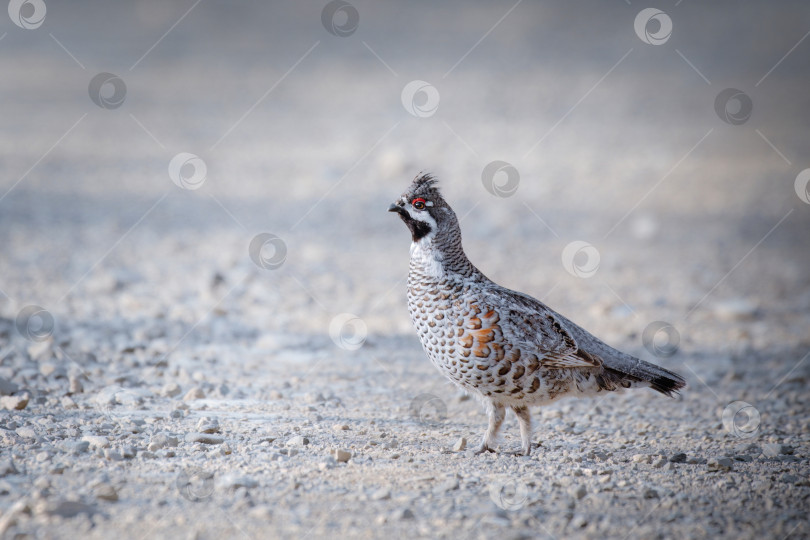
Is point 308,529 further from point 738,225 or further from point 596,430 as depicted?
point 738,225

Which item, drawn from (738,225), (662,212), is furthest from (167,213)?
(738,225)

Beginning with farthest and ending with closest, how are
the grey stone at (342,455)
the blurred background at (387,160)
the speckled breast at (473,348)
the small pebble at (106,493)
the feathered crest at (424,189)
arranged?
1. the blurred background at (387,160)
2. the feathered crest at (424,189)
3. the speckled breast at (473,348)
4. the grey stone at (342,455)
5. the small pebble at (106,493)

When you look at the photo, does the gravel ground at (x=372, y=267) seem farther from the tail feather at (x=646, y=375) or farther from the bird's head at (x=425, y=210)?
the bird's head at (x=425, y=210)

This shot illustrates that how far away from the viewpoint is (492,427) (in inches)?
262

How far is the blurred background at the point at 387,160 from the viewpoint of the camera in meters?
10.9

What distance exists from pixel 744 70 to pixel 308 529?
67.7ft

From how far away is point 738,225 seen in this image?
14.4 m

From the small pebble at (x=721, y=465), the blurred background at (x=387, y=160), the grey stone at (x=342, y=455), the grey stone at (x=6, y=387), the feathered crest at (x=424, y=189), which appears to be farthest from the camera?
the blurred background at (x=387, y=160)

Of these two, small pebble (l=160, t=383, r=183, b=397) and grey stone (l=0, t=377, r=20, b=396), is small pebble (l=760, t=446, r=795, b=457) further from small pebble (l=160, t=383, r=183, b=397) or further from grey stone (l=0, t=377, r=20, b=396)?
grey stone (l=0, t=377, r=20, b=396)

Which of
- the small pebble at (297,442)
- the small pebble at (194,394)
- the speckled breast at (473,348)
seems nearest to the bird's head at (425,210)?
the speckled breast at (473,348)

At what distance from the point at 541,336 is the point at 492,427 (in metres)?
A: 0.74

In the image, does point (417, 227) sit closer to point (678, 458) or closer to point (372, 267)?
point (678, 458)

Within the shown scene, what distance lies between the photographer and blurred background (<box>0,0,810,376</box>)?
427 inches

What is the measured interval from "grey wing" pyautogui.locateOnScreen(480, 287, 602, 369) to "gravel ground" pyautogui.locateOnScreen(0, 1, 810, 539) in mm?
666
